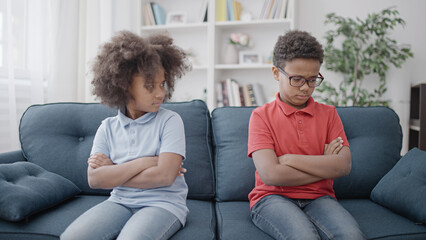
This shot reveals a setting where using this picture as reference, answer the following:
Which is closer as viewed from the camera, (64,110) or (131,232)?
(131,232)

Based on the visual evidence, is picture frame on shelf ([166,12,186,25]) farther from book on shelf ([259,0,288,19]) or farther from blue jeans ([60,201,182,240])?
blue jeans ([60,201,182,240])

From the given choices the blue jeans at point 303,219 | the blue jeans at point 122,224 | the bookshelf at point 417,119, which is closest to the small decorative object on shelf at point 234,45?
the bookshelf at point 417,119

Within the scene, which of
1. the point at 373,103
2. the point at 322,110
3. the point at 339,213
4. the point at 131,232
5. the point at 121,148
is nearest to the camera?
the point at 131,232

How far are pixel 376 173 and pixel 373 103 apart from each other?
1.67 m

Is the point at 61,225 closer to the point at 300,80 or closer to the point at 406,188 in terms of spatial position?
the point at 300,80

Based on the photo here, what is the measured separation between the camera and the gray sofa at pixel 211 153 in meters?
1.54

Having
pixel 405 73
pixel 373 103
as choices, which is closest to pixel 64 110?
pixel 373 103

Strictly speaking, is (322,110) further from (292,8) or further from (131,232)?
(292,8)

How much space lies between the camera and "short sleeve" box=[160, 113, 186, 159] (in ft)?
4.19

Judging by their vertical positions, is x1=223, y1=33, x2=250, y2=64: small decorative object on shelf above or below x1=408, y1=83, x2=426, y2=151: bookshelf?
above

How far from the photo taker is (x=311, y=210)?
1277 millimetres

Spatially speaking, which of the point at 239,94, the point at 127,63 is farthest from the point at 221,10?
the point at 127,63

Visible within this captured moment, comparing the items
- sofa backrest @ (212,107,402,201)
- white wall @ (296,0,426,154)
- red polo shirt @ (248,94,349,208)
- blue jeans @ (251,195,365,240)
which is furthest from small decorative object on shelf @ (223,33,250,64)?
blue jeans @ (251,195,365,240)

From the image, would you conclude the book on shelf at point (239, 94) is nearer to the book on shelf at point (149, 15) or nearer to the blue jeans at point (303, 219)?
the book on shelf at point (149, 15)
